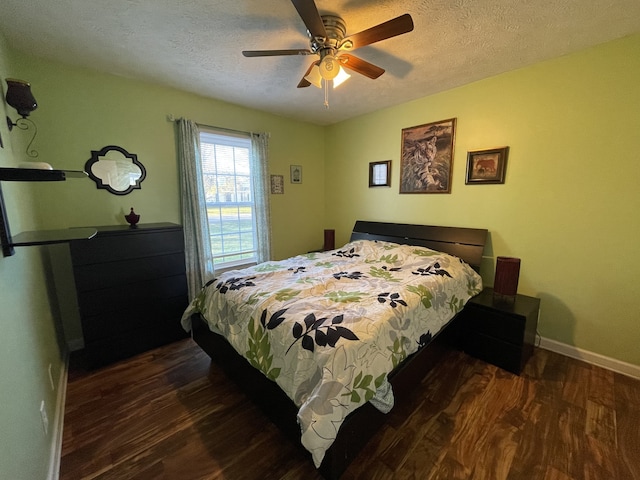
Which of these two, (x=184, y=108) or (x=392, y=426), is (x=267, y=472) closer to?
(x=392, y=426)

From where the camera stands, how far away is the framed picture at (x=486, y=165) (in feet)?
8.20

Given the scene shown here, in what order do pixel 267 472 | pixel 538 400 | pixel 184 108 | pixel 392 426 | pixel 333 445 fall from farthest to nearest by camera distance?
pixel 184 108 < pixel 538 400 < pixel 392 426 < pixel 267 472 < pixel 333 445

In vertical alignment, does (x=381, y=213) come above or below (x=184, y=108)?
below

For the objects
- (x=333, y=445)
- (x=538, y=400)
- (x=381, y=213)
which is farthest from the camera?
(x=381, y=213)

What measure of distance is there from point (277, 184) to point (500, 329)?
9.73 feet

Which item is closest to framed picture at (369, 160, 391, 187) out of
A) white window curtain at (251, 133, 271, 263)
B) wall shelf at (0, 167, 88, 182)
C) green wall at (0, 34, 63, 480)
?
white window curtain at (251, 133, 271, 263)

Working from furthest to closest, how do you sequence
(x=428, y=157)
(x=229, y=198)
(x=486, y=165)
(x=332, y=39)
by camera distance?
1. (x=229, y=198)
2. (x=428, y=157)
3. (x=486, y=165)
4. (x=332, y=39)

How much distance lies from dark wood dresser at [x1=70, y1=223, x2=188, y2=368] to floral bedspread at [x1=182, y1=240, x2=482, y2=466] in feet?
1.26

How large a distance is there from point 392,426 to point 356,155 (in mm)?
3161

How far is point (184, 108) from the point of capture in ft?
9.10

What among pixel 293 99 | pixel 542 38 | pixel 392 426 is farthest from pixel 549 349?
pixel 293 99

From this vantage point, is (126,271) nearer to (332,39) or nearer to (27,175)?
(27,175)

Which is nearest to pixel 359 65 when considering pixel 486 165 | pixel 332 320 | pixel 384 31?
pixel 384 31

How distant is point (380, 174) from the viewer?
136 inches
